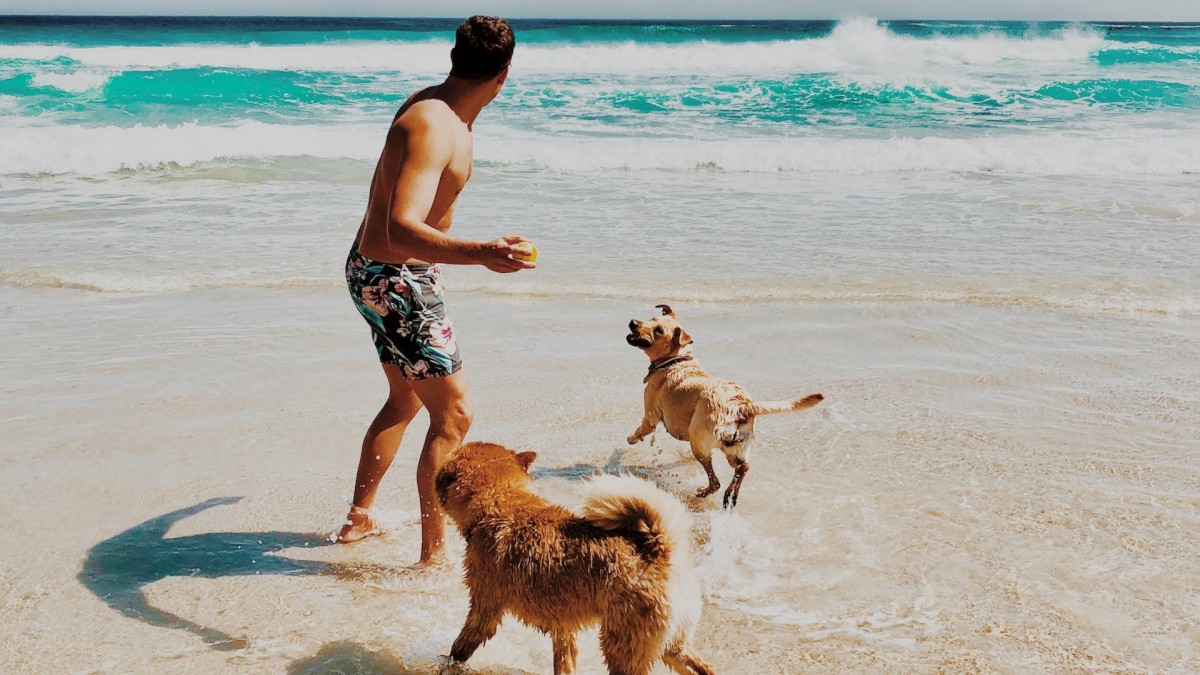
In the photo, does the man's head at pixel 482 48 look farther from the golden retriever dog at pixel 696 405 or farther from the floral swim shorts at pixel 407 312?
the golden retriever dog at pixel 696 405

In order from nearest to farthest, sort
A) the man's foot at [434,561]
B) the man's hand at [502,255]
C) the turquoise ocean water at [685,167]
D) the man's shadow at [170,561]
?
the man's hand at [502,255]
the man's shadow at [170,561]
the man's foot at [434,561]
the turquoise ocean water at [685,167]

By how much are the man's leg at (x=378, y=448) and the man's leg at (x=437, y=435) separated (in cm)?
25

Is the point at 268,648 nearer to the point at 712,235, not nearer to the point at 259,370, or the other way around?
the point at 259,370

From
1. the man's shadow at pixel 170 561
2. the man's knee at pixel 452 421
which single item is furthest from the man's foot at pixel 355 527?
the man's knee at pixel 452 421

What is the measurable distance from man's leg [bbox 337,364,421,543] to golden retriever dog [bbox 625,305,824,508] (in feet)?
4.22

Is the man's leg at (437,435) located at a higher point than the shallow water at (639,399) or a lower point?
higher

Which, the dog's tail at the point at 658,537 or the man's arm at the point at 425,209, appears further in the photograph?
the man's arm at the point at 425,209

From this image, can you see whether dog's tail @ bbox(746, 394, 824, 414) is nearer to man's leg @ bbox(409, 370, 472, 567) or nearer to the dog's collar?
the dog's collar

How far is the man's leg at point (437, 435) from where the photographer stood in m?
3.48

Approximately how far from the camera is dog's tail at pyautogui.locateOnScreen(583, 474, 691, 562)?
8.42ft

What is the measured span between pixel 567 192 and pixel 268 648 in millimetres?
9608

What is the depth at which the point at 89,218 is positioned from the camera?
34.2 feet

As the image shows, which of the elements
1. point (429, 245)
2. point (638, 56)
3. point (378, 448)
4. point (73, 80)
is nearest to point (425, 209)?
point (429, 245)

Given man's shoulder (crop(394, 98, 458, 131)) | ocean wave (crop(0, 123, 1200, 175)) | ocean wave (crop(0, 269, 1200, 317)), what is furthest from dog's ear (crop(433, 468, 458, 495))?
ocean wave (crop(0, 123, 1200, 175))
